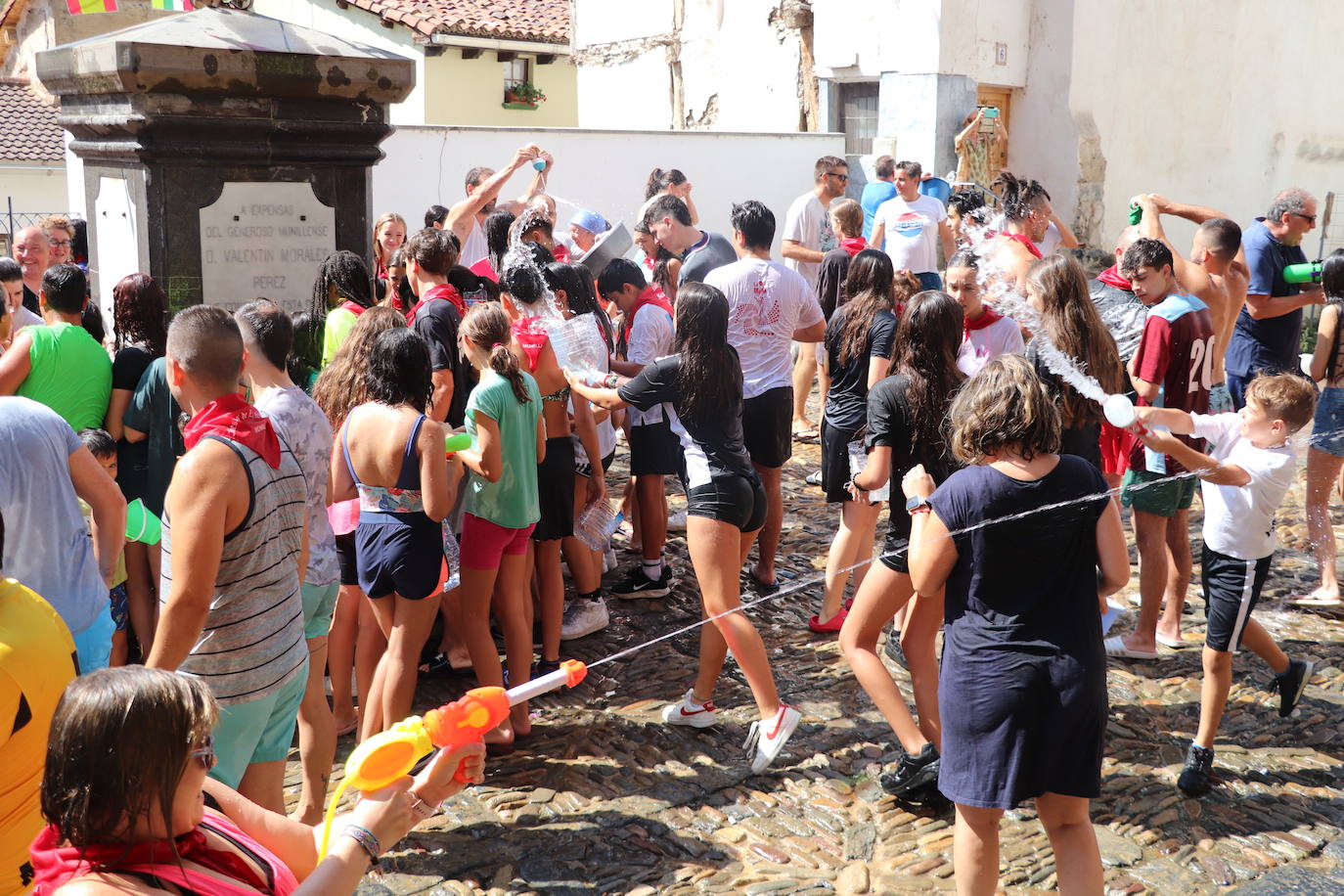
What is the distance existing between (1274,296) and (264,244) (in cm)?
584

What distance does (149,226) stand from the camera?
530 cm

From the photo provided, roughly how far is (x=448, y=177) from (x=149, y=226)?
839 centimetres

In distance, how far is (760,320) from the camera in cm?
638

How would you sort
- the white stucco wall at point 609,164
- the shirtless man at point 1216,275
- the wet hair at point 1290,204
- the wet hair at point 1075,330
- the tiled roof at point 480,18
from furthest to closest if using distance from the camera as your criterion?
the tiled roof at point 480,18
the white stucco wall at point 609,164
the wet hair at point 1290,204
the shirtless man at point 1216,275
the wet hair at point 1075,330

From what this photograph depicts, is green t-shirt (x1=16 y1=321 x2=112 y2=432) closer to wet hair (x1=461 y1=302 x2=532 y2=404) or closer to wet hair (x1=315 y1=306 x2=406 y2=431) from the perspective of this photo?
wet hair (x1=315 y1=306 x2=406 y2=431)

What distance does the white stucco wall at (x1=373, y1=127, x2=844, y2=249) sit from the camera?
43.3 feet

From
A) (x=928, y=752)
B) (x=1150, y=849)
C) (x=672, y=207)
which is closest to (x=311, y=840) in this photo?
(x=928, y=752)

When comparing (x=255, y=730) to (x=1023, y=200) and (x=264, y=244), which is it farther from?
(x=1023, y=200)

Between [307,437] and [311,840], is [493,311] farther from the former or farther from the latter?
[311,840]

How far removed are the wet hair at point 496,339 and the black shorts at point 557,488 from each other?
2.48 feet

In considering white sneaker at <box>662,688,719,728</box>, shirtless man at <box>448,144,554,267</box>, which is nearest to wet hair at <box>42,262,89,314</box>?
shirtless man at <box>448,144,554,267</box>

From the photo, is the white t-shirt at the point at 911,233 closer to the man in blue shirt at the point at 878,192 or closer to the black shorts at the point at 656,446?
the man in blue shirt at the point at 878,192

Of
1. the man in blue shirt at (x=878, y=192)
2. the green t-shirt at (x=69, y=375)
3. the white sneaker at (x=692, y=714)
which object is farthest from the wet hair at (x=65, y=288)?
the man in blue shirt at (x=878, y=192)

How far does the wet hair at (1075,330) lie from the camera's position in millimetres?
5020
